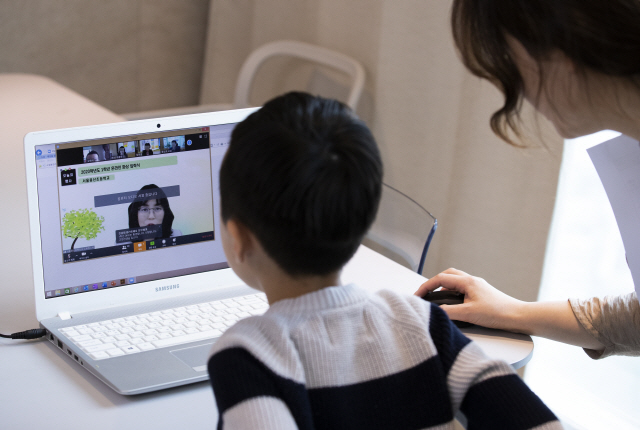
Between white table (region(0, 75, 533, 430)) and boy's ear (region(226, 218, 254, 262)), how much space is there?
0.28 m

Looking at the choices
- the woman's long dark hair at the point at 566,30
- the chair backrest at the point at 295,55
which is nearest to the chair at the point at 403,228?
the woman's long dark hair at the point at 566,30

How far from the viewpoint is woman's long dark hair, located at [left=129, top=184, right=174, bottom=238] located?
109 cm

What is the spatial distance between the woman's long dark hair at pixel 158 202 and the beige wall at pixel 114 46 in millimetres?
2070

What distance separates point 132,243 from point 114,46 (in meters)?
2.19

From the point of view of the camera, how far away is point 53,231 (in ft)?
3.44

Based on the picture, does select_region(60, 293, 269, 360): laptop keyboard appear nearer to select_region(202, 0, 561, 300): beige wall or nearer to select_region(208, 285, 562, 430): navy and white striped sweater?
select_region(208, 285, 562, 430): navy and white striped sweater

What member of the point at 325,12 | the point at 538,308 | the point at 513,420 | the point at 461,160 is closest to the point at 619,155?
the point at 538,308

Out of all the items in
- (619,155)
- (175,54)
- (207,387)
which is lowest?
(207,387)

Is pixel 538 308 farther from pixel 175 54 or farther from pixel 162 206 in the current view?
pixel 175 54

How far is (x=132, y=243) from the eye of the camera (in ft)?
3.62

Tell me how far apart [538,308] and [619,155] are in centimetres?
26

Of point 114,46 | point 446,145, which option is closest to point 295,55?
point 446,145

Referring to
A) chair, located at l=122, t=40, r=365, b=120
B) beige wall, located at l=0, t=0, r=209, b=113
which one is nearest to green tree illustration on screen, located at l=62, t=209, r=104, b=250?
chair, located at l=122, t=40, r=365, b=120

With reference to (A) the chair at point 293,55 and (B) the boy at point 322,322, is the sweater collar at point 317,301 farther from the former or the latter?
(A) the chair at point 293,55
